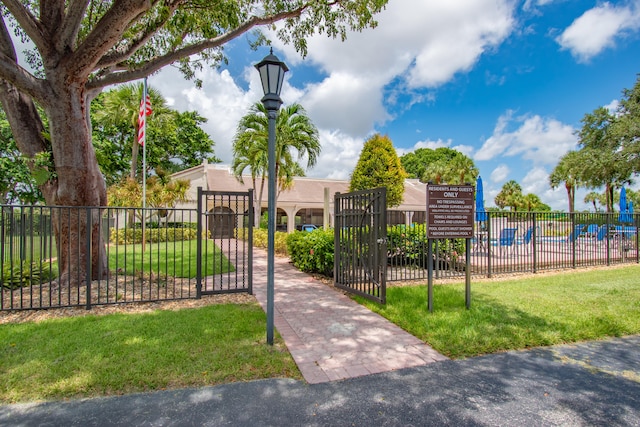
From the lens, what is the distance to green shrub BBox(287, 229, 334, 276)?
29.9 ft

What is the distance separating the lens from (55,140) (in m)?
6.68

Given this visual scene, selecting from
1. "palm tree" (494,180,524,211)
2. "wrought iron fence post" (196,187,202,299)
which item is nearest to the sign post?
"wrought iron fence post" (196,187,202,299)

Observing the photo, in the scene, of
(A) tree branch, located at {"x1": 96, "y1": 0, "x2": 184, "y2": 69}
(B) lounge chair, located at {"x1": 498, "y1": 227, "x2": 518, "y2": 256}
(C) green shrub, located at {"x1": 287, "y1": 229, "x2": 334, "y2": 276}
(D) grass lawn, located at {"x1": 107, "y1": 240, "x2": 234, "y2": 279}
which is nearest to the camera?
(D) grass lawn, located at {"x1": 107, "y1": 240, "x2": 234, "y2": 279}

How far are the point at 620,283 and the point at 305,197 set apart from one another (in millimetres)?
19662

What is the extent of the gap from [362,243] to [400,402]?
3937 millimetres

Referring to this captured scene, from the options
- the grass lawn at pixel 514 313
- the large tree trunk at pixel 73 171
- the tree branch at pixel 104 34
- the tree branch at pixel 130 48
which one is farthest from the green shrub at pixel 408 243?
the tree branch at pixel 104 34

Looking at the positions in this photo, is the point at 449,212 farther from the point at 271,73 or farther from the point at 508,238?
the point at 508,238

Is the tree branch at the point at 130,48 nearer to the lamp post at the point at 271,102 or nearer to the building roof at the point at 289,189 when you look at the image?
the lamp post at the point at 271,102

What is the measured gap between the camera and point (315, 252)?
935 cm

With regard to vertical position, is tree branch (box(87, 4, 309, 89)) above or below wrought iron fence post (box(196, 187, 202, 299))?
above

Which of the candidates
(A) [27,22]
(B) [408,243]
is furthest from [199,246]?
(B) [408,243]

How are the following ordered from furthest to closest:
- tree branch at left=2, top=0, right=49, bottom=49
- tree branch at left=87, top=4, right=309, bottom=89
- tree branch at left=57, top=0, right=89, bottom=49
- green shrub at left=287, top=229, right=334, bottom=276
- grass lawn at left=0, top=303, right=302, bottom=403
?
green shrub at left=287, top=229, right=334, bottom=276 → tree branch at left=87, top=4, right=309, bottom=89 → tree branch at left=57, top=0, right=89, bottom=49 → tree branch at left=2, top=0, right=49, bottom=49 → grass lawn at left=0, top=303, right=302, bottom=403

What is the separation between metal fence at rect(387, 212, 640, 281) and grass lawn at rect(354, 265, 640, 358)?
1.34 meters

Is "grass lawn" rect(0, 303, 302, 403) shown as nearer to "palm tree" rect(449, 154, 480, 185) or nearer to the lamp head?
the lamp head
